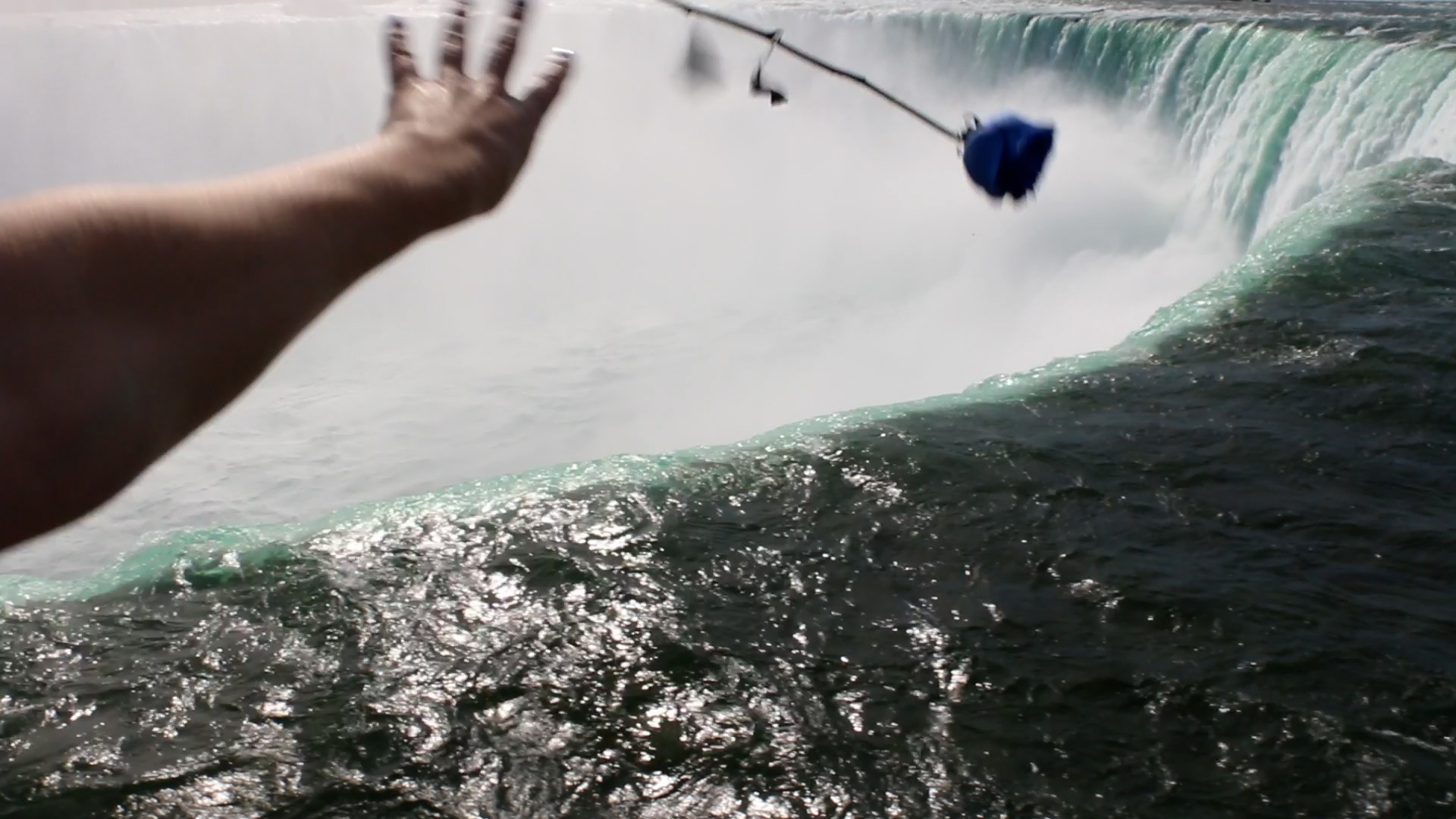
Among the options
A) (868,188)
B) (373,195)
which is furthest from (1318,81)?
(373,195)

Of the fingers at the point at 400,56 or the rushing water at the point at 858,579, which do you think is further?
the rushing water at the point at 858,579

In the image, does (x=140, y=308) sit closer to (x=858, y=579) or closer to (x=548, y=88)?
(x=548, y=88)

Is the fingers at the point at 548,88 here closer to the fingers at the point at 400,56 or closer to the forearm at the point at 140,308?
the fingers at the point at 400,56

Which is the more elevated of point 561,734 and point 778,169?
point 561,734

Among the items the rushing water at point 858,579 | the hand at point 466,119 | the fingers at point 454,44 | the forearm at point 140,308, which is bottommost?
the rushing water at point 858,579

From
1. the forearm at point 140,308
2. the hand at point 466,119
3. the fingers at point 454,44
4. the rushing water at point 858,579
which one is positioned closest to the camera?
the forearm at point 140,308

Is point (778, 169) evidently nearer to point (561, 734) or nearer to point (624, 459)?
point (624, 459)

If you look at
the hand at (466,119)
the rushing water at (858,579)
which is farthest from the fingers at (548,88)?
the rushing water at (858,579)
